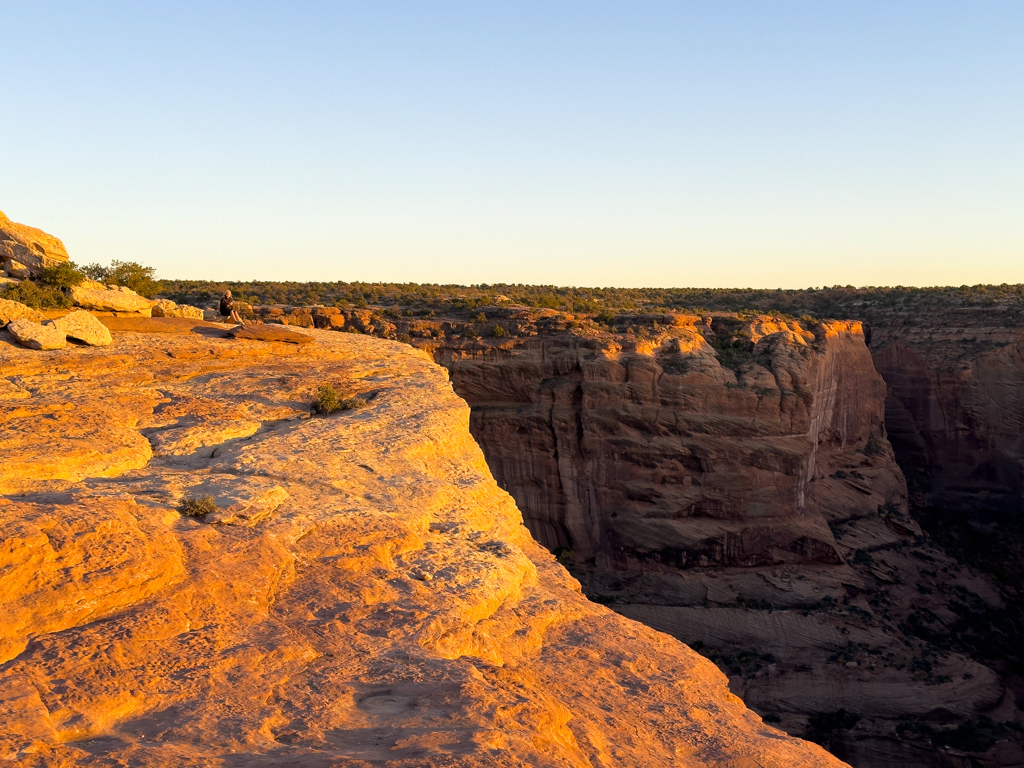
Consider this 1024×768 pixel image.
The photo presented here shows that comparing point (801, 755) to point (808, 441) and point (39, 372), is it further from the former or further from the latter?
point (808, 441)

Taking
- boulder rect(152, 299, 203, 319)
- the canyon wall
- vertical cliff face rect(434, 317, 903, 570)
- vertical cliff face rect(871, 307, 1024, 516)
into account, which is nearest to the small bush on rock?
boulder rect(152, 299, 203, 319)

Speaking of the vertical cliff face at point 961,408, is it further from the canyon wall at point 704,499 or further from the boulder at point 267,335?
the boulder at point 267,335

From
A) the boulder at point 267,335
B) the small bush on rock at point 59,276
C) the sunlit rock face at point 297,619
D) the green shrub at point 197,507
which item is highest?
the small bush on rock at point 59,276

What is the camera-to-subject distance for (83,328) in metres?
14.2

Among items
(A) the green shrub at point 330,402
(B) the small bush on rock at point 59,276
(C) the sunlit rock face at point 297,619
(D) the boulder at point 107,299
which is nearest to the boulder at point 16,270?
(B) the small bush on rock at point 59,276

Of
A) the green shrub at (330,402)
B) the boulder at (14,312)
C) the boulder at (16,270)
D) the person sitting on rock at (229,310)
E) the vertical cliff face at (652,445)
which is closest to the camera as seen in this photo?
the green shrub at (330,402)

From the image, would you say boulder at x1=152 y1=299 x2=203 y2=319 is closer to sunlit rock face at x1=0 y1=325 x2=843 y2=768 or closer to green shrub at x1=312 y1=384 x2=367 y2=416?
sunlit rock face at x1=0 y1=325 x2=843 y2=768

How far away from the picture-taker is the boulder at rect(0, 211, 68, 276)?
58.5 ft

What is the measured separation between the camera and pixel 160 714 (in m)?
4.82

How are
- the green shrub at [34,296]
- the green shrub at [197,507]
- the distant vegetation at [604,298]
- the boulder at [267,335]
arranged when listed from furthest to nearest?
the distant vegetation at [604,298] < the boulder at [267,335] < the green shrub at [34,296] < the green shrub at [197,507]

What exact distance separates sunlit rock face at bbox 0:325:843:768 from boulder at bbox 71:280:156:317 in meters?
7.12

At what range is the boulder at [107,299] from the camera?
17.2 m

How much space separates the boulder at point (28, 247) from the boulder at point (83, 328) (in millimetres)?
4419

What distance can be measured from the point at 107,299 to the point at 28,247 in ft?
8.47
